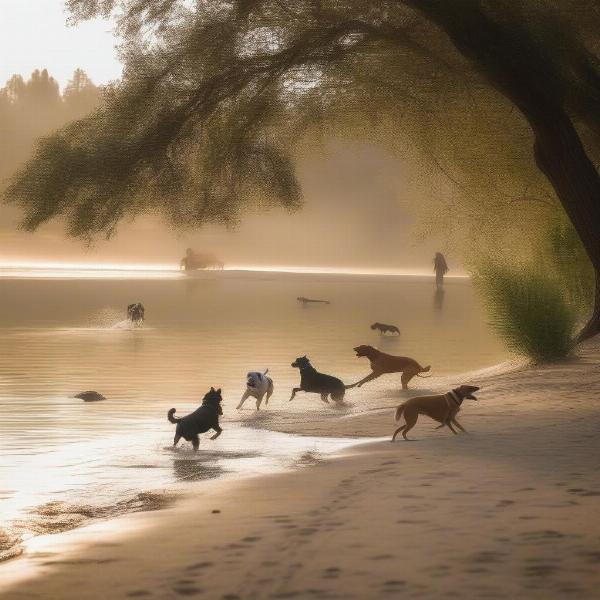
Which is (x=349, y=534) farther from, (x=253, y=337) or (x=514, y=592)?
(x=253, y=337)

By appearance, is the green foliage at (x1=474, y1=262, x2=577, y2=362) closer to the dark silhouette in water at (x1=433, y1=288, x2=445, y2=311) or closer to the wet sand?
the wet sand

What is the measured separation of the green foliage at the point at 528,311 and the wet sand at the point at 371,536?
7.34 m

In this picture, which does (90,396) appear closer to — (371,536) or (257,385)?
(257,385)

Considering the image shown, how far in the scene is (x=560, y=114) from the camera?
15984 millimetres

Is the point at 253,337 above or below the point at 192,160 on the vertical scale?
below

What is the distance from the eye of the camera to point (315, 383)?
54.0ft

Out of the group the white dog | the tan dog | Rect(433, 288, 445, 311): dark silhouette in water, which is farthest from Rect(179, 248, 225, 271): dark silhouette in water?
the tan dog

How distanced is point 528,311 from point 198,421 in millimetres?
8118

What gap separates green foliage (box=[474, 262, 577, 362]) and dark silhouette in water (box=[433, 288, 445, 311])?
24961 millimetres

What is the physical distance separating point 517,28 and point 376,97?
3.54 metres

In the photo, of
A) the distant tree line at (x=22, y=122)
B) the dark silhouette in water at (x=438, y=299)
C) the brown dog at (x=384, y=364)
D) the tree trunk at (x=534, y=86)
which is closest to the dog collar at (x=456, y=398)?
the tree trunk at (x=534, y=86)

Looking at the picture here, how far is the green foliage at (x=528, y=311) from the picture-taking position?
62.2ft

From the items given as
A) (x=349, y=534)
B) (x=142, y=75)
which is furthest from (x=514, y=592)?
(x=142, y=75)

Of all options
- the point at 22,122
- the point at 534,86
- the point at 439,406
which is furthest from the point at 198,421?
the point at 22,122
